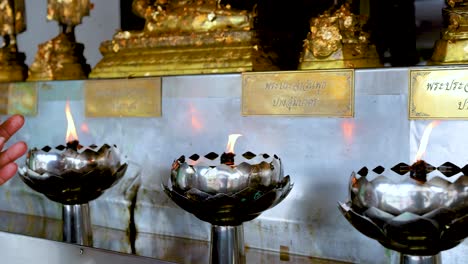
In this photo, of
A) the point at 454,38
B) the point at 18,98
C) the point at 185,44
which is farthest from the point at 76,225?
the point at 454,38

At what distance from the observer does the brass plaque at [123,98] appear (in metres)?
1.49

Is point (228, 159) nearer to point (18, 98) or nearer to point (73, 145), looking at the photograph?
point (73, 145)

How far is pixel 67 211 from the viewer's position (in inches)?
51.2

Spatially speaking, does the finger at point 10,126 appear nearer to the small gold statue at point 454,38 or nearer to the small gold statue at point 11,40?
the small gold statue at point 11,40

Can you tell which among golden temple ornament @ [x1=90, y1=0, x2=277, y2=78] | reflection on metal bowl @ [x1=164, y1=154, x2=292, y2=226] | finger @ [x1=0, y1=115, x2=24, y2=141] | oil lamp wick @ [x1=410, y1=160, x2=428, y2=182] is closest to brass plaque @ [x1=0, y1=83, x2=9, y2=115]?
golden temple ornament @ [x1=90, y1=0, x2=277, y2=78]

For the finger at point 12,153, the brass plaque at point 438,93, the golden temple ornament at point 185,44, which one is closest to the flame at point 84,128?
the golden temple ornament at point 185,44

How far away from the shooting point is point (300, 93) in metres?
1.25

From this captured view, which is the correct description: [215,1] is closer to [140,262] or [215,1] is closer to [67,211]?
[67,211]

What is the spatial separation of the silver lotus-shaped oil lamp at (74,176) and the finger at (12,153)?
6 centimetres

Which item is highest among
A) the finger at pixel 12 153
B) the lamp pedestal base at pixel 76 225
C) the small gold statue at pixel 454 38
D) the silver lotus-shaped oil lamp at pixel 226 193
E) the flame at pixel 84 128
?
the small gold statue at pixel 454 38

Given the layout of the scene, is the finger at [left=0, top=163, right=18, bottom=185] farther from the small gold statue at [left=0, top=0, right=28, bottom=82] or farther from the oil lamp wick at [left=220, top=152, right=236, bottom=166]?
the small gold statue at [left=0, top=0, right=28, bottom=82]

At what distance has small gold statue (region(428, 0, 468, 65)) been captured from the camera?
3.83 ft

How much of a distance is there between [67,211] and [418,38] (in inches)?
42.9

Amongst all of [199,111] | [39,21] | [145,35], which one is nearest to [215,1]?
[145,35]
